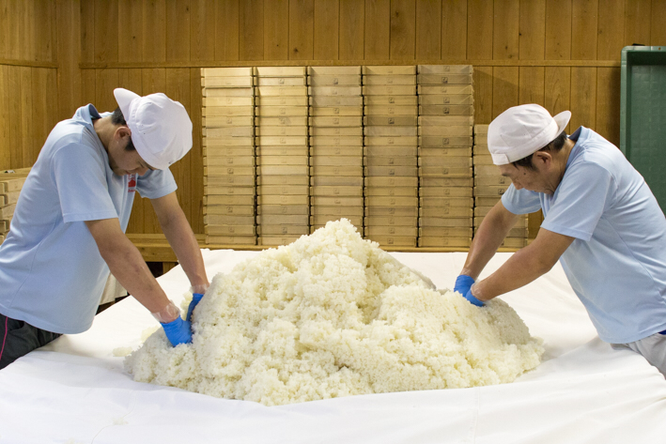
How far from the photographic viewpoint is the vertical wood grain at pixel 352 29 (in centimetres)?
495

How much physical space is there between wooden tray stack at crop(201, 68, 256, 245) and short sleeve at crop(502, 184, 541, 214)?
286 centimetres

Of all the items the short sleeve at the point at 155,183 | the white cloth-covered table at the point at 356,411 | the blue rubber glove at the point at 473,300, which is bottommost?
the white cloth-covered table at the point at 356,411

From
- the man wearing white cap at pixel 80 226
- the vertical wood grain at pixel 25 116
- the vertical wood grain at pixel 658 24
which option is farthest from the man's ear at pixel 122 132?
the vertical wood grain at pixel 658 24

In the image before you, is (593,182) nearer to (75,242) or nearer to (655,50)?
(75,242)

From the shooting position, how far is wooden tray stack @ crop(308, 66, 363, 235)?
4555 millimetres

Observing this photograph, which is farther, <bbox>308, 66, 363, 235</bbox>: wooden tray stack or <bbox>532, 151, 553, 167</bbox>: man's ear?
<bbox>308, 66, 363, 235</bbox>: wooden tray stack

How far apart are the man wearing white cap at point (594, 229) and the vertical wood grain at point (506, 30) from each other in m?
3.32

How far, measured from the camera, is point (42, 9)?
16.6 ft

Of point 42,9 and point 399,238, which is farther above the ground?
point 42,9

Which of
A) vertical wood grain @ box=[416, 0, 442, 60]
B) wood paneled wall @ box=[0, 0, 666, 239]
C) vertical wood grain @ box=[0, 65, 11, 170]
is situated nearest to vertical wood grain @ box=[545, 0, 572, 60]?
wood paneled wall @ box=[0, 0, 666, 239]

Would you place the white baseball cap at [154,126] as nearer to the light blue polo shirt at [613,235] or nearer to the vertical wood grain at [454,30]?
the light blue polo shirt at [613,235]

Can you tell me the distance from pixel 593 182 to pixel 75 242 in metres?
1.68

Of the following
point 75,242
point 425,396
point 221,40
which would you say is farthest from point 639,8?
point 75,242

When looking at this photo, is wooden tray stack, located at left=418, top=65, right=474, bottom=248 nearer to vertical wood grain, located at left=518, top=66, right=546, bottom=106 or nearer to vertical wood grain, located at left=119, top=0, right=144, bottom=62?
vertical wood grain, located at left=518, top=66, right=546, bottom=106
